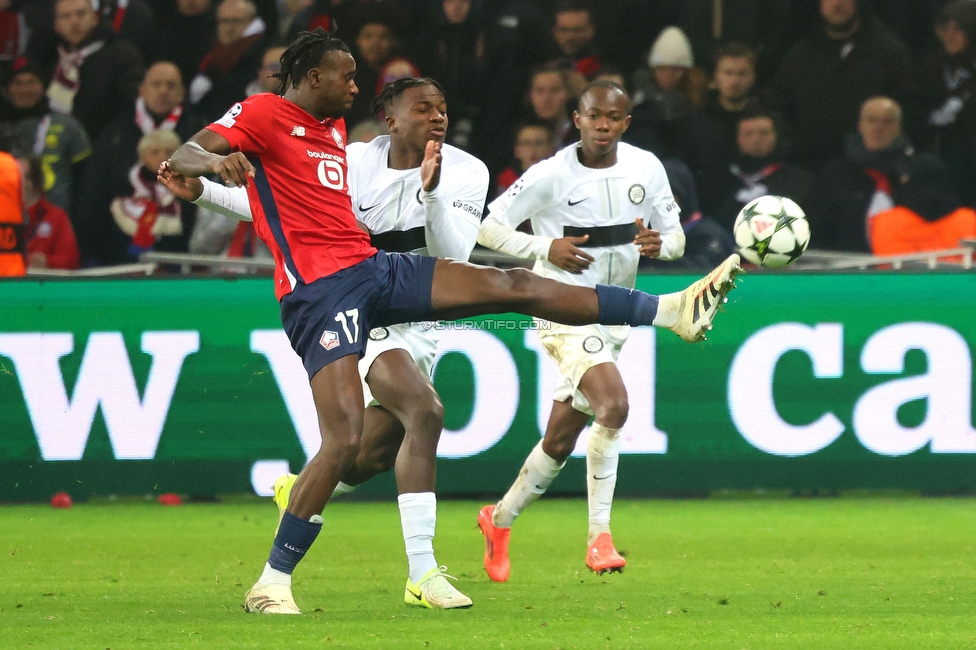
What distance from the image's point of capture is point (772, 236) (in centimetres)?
591

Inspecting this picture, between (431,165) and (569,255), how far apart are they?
4.39ft

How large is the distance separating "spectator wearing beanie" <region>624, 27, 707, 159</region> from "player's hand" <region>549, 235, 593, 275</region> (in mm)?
4562

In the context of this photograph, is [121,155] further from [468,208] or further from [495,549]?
[495,549]

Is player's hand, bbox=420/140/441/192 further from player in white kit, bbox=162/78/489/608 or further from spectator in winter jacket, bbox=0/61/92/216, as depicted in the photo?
spectator in winter jacket, bbox=0/61/92/216

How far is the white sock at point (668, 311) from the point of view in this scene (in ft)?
17.7

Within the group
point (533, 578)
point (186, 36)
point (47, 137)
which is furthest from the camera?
point (186, 36)

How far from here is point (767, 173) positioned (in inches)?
450

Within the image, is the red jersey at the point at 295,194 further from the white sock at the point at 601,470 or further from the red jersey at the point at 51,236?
the red jersey at the point at 51,236

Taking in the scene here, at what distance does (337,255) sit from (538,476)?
2.18 metres

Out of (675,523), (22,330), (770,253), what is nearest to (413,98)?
(770,253)

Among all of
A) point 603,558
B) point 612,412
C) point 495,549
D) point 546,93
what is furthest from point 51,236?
point 603,558

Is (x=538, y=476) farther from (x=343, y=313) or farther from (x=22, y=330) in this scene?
(x=22, y=330)

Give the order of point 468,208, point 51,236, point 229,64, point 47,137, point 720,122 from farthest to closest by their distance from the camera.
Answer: point 229,64, point 47,137, point 720,122, point 51,236, point 468,208

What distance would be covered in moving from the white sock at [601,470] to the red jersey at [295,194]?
6.68 ft
